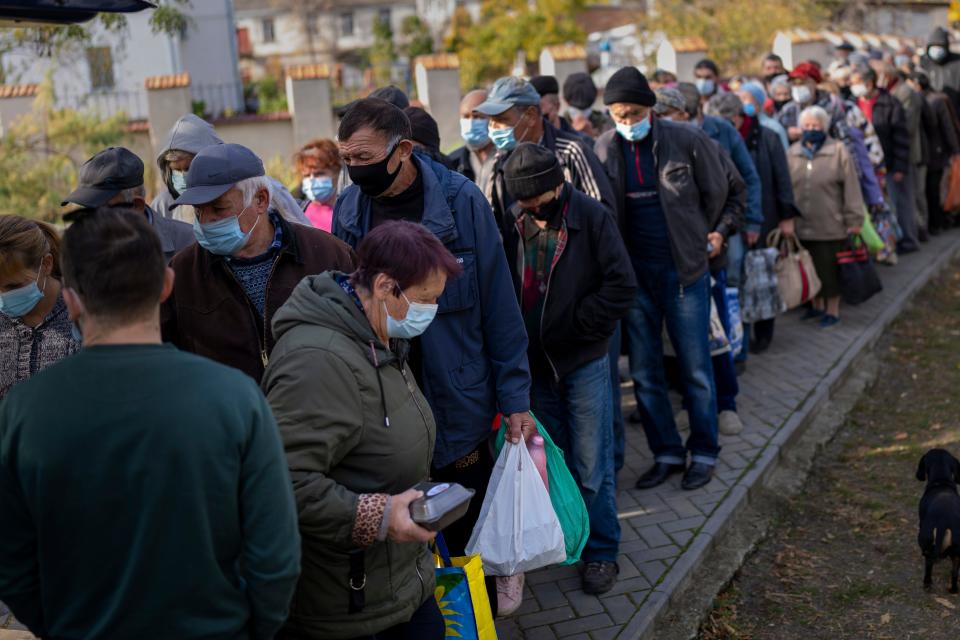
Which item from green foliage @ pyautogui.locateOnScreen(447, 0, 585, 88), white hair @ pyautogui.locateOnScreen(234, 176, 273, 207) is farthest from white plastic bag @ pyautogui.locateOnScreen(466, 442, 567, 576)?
green foliage @ pyautogui.locateOnScreen(447, 0, 585, 88)

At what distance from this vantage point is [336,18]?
63250 mm

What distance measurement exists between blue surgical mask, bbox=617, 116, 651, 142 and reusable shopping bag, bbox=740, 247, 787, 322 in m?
2.68

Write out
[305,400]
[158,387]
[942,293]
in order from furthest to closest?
[942,293] < [305,400] < [158,387]

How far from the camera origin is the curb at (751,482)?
475 cm

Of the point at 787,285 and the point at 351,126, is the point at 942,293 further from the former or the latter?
the point at 351,126

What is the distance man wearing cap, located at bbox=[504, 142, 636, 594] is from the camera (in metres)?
4.78

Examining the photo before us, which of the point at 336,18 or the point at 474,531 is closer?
the point at 474,531

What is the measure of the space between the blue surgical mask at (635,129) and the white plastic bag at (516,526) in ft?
8.22

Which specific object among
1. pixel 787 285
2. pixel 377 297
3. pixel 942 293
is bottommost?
pixel 942 293

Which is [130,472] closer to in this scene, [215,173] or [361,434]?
[361,434]

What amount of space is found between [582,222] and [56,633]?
3.02 meters

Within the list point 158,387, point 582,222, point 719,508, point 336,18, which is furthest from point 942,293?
point 336,18

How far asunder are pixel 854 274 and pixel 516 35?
82.4 ft

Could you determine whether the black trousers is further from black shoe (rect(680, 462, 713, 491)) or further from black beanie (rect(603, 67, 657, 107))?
black beanie (rect(603, 67, 657, 107))
